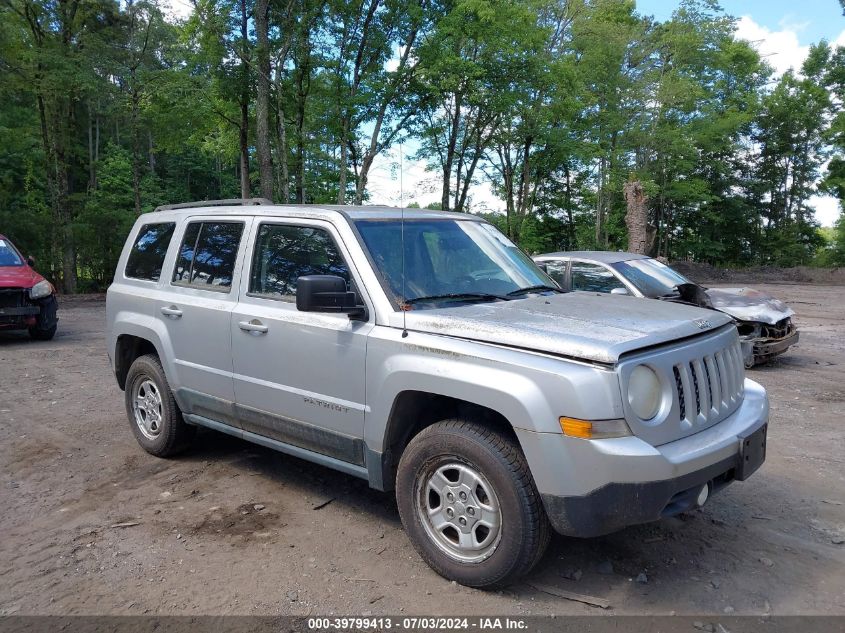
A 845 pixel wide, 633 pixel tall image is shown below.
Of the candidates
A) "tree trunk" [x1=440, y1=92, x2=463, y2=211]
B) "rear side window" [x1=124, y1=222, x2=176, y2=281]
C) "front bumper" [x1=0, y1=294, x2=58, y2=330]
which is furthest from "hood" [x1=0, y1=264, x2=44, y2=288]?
"tree trunk" [x1=440, y1=92, x2=463, y2=211]

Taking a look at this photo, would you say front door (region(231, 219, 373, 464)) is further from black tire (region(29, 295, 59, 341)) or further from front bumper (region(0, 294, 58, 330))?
black tire (region(29, 295, 59, 341))

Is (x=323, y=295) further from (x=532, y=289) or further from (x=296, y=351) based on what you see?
(x=532, y=289)

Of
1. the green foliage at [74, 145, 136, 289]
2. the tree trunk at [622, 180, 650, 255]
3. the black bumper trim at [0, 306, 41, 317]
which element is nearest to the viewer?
the black bumper trim at [0, 306, 41, 317]

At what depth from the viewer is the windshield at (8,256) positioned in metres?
11.6

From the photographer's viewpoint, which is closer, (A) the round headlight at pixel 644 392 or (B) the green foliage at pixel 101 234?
(A) the round headlight at pixel 644 392

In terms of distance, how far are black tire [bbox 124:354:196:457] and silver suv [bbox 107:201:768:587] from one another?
45 millimetres

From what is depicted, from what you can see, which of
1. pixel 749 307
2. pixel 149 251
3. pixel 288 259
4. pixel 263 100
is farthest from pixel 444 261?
pixel 263 100

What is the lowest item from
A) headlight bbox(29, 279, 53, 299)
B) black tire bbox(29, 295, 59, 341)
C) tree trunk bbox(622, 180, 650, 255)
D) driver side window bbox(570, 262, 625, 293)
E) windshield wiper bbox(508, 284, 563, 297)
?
black tire bbox(29, 295, 59, 341)

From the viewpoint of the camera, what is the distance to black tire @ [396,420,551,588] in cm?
298

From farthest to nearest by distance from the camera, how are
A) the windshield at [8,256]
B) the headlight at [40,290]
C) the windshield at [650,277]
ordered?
1. the windshield at [8,256]
2. the headlight at [40,290]
3. the windshield at [650,277]

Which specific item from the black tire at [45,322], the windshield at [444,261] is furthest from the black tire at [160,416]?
the black tire at [45,322]

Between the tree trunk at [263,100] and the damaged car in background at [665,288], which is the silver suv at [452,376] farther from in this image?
the tree trunk at [263,100]

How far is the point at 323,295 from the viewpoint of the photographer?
136 inches

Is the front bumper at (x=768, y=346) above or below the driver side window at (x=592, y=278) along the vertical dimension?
below
